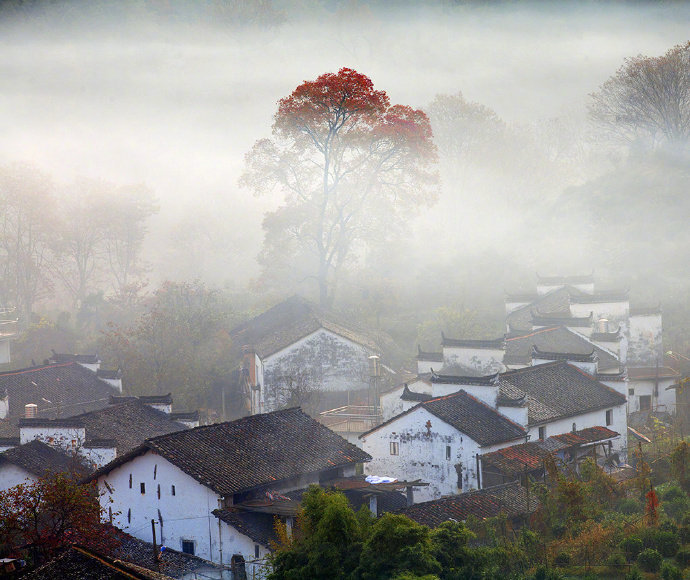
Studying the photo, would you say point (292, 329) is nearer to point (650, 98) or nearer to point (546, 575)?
point (546, 575)

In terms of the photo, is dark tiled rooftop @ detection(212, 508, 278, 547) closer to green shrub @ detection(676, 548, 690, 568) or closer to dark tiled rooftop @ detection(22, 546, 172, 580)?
dark tiled rooftop @ detection(22, 546, 172, 580)

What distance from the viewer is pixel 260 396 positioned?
38562 mm

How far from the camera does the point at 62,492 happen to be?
21625 millimetres

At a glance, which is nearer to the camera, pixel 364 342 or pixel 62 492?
pixel 62 492

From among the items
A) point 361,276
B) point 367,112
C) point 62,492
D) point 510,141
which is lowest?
point 62,492

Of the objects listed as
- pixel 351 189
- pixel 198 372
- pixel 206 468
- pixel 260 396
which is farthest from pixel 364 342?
pixel 206 468

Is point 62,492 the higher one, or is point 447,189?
point 447,189

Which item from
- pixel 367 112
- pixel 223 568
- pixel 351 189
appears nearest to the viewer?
pixel 223 568

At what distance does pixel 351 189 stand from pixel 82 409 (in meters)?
20.3

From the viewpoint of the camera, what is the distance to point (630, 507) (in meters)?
24.5

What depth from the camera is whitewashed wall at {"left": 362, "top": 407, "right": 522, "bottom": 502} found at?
28.1 metres

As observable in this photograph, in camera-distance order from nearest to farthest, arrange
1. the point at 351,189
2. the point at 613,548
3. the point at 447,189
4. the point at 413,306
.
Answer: the point at 613,548, the point at 351,189, the point at 413,306, the point at 447,189

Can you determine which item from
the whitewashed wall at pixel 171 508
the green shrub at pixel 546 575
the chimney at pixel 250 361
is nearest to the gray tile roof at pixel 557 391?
the green shrub at pixel 546 575

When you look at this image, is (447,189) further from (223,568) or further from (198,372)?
(223,568)
